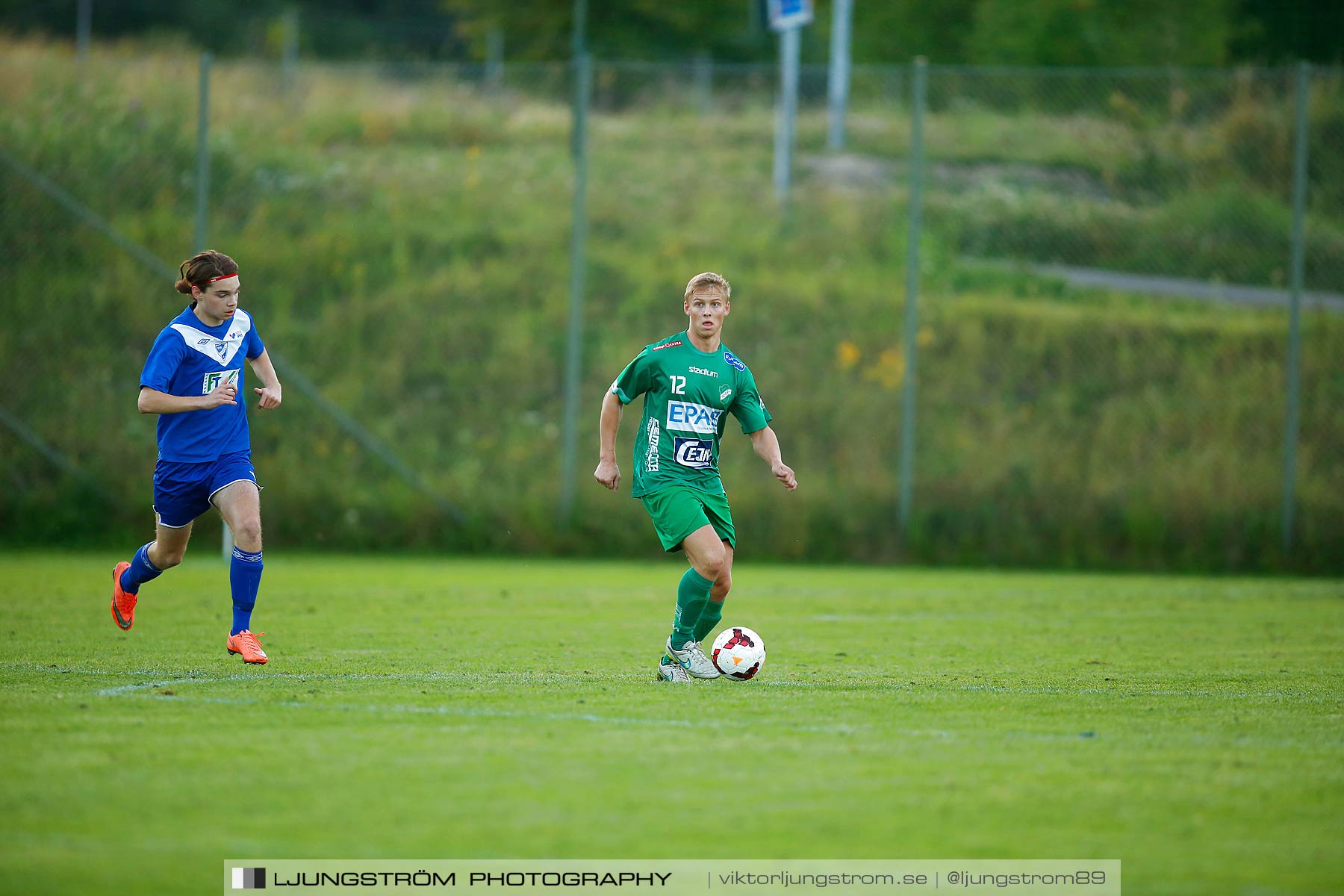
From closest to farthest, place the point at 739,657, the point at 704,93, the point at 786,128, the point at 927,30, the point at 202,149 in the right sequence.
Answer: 1. the point at 739,657
2. the point at 202,149
3. the point at 786,128
4. the point at 704,93
5. the point at 927,30

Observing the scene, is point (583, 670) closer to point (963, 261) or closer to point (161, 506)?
point (161, 506)

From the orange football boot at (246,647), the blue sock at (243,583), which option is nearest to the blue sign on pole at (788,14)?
the blue sock at (243,583)

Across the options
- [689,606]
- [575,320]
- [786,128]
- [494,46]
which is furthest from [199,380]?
[494,46]

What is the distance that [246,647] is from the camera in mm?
7156

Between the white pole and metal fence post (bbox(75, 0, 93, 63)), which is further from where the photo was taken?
the white pole

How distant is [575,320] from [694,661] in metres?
8.54

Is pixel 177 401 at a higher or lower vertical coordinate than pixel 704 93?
lower

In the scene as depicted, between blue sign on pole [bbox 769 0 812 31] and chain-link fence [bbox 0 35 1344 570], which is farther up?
blue sign on pole [bbox 769 0 812 31]

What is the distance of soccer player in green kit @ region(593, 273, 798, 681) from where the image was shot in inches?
276

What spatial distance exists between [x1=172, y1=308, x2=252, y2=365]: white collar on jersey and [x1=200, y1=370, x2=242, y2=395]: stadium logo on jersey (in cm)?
6

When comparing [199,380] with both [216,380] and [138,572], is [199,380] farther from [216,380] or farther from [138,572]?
[138,572]

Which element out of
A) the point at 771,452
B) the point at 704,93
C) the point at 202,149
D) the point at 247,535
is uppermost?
the point at 704,93

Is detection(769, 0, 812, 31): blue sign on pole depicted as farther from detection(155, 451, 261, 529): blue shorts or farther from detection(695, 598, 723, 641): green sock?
detection(695, 598, 723, 641): green sock

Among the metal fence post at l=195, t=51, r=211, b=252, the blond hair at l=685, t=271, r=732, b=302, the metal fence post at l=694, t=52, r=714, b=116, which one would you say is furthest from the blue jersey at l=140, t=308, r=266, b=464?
the metal fence post at l=694, t=52, r=714, b=116
